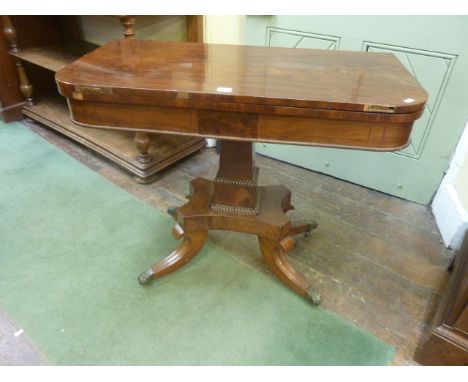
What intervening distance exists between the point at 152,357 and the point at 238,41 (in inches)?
60.2

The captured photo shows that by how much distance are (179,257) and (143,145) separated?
70 centimetres

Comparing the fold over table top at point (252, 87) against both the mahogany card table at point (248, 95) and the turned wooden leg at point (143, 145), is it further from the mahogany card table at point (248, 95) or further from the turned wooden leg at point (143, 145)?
the turned wooden leg at point (143, 145)

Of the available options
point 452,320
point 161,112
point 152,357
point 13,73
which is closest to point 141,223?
point 152,357

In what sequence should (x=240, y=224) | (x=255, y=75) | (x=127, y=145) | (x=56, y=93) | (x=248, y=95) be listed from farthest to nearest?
(x=56, y=93) < (x=127, y=145) < (x=240, y=224) < (x=255, y=75) < (x=248, y=95)

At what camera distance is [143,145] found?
1752 millimetres

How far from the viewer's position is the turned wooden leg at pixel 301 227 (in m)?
1.43

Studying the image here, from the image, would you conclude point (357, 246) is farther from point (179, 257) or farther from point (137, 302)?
point (137, 302)

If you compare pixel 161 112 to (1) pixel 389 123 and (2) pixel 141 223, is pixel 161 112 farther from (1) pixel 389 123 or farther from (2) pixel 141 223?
(2) pixel 141 223

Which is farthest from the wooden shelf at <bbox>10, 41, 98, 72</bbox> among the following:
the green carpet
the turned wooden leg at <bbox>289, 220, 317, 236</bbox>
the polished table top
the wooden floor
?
the turned wooden leg at <bbox>289, 220, 317, 236</bbox>

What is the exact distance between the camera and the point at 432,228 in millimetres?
1601

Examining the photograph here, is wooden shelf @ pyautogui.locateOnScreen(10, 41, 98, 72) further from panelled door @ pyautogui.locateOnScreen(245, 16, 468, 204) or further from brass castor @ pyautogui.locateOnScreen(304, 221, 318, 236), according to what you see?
brass castor @ pyautogui.locateOnScreen(304, 221, 318, 236)

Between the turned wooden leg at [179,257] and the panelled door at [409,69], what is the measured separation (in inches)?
36.3

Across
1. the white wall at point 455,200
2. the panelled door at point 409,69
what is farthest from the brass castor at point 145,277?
the white wall at point 455,200

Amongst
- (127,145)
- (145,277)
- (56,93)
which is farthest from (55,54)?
(145,277)
